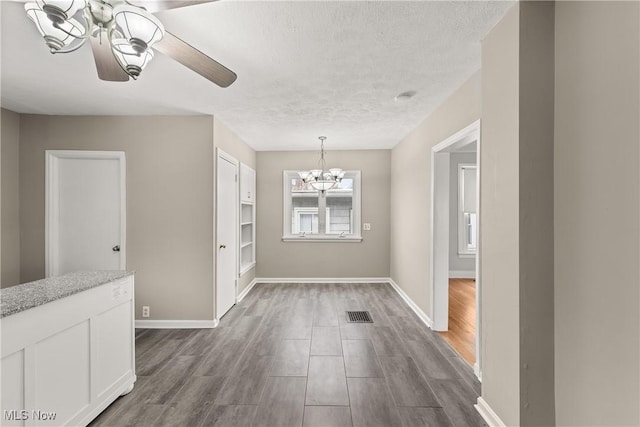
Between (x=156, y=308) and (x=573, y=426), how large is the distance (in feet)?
12.6

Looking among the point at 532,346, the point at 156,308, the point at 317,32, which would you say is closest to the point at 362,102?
the point at 317,32

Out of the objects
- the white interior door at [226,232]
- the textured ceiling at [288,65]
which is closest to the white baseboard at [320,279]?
the white interior door at [226,232]

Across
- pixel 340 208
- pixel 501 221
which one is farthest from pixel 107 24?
pixel 340 208

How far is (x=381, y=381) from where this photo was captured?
7.39 ft

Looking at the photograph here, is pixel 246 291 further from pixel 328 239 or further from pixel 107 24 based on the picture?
pixel 107 24

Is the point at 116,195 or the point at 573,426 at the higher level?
the point at 116,195

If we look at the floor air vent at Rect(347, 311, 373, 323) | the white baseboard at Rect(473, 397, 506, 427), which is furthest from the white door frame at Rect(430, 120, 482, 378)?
the white baseboard at Rect(473, 397, 506, 427)

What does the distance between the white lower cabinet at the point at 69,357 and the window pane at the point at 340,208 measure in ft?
12.9

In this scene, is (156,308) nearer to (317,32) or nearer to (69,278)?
(69,278)

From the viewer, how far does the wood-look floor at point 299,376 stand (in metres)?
1.88

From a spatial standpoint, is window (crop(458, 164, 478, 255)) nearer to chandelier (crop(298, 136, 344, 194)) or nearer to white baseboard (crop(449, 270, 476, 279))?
white baseboard (crop(449, 270, 476, 279))

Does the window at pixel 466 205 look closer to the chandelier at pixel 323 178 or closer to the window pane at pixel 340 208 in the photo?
the window pane at pixel 340 208

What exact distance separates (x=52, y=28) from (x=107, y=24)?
21cm

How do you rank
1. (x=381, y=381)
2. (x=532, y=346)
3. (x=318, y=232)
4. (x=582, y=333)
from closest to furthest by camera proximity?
(x=582, y=333) → (x=532, y=346) → (x=381, y=381) → (x=318, y=232)
